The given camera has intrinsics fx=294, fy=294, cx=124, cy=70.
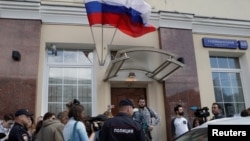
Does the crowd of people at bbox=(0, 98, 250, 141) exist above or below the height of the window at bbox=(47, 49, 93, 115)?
below

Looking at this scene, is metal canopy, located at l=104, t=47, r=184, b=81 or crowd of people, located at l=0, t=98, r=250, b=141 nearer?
crowd of people, located at l=0, t=98, r=250, b=141

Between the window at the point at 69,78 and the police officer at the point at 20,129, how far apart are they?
345cm

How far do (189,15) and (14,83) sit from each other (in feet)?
16.8

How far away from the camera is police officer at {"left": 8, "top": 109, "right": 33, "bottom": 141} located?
370cm

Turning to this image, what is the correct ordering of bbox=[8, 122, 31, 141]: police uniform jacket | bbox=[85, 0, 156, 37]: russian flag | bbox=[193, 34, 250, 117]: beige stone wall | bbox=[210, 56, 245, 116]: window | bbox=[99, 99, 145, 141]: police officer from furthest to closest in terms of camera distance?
bbox=[210, 56, 245, 116]: window < bbox=[193, 34, 250, 117]: beige stone wall < bbox=[85, 0, 156, 37]: russian flag < bbox=[8, 122, 31, 141]: police uniform jacket < bbox=[99, 99, 145, 141]: police officer

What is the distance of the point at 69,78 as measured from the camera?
769 cm

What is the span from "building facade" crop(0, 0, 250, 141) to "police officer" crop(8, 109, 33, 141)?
9.29ft

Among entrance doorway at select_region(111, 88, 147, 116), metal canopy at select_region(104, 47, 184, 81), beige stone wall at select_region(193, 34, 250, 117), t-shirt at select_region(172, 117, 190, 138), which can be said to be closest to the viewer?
metal canopy at select_region(104, 47, 184, 81)

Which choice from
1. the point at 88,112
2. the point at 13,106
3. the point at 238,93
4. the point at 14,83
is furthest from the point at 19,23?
the point at 238,93

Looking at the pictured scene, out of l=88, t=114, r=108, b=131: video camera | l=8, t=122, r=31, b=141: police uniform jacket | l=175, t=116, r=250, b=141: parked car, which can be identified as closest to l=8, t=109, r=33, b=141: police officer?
l=8, t=122, r=31, b=141: police uniform jacket

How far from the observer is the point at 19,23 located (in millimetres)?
7387

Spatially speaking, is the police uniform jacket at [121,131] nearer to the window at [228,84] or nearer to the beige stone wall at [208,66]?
the beige stone wall at [208,66]

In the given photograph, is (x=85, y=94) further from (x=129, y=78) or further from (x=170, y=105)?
(x=170, y=105)

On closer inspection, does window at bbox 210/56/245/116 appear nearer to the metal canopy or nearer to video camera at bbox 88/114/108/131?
the metal canopy
